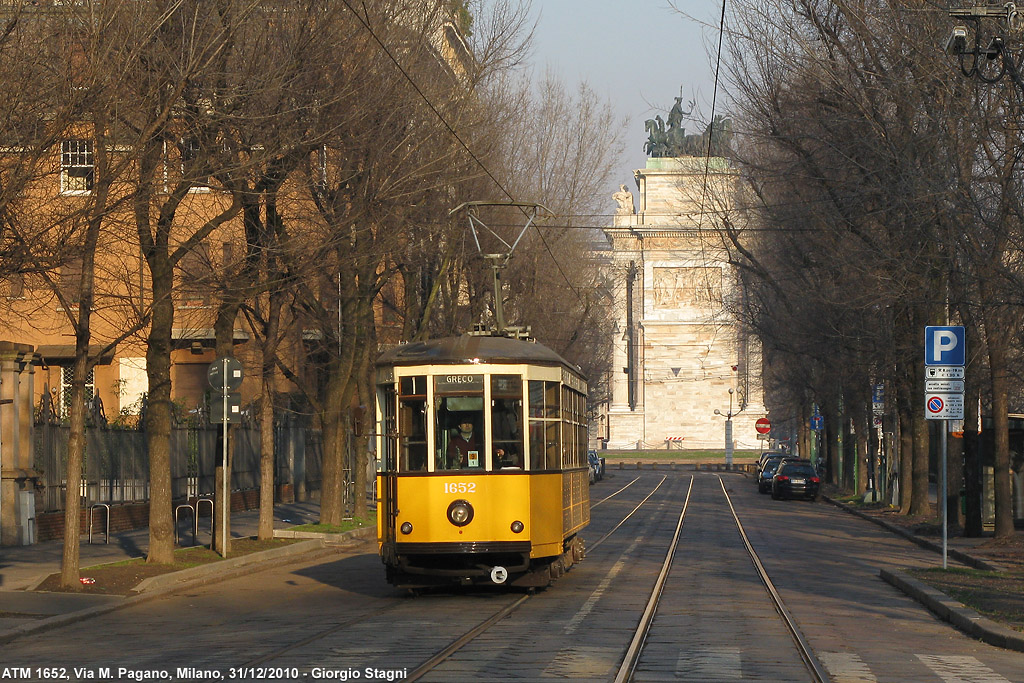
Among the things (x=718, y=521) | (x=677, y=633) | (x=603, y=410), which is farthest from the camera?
(x=603, y=410)

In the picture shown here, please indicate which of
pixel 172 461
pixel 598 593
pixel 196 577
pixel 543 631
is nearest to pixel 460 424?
pixel 598 593

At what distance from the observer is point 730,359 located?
8481cm

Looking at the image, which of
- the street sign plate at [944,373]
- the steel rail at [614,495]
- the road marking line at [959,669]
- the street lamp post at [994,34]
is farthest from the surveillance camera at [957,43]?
the steel rail at [614,495]

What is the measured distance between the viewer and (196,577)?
1880 cm

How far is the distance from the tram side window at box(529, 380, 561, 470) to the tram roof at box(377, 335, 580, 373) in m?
0.33

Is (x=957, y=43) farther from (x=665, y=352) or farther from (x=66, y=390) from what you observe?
(x=665, y=352)

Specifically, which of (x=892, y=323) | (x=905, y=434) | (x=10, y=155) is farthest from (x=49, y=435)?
(x=905, y=434)

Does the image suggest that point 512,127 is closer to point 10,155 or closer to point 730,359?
point 10,155

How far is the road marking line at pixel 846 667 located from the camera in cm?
1028

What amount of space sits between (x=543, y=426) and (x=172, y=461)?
17.3 m

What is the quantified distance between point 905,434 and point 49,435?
72.3ft

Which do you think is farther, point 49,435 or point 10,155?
point 49,435

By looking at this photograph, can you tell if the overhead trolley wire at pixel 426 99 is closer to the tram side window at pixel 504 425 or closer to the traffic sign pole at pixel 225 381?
the traffic sign pole at pixel 225 381

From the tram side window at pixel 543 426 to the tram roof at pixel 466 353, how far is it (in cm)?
33
